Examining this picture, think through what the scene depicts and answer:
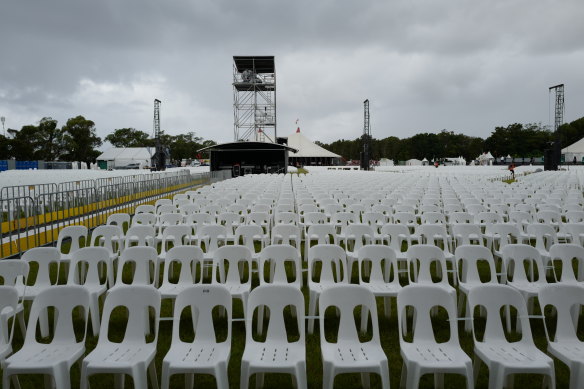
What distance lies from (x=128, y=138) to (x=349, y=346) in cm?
9686

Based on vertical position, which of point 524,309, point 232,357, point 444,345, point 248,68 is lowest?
point 232,357

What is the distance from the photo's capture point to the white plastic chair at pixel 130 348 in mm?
3037

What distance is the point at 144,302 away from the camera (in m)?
3.50

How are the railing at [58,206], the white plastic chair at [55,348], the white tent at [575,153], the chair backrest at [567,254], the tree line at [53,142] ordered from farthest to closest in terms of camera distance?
1. the white tent at [575,153]
2. the tree line at [53,142]
3. the railing at [58,206]
4. the chair backrest at [567,254]
5. the white plastic chair at [55,348]

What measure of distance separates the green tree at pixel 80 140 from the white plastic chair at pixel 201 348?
76.0m

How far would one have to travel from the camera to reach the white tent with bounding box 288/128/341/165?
284 feet

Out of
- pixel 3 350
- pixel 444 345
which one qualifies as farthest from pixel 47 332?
pixel 444 345

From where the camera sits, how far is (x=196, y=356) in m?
3.25

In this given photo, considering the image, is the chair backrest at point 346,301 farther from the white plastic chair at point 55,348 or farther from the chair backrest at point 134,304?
the white plastic chair at point 55,348

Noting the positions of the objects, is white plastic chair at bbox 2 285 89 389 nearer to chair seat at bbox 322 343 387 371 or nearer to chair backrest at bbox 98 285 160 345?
chair backrest at bbox 98 285 160 345

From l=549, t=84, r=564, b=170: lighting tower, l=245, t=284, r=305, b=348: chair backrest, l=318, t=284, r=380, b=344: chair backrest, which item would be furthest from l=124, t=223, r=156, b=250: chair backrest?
l=549, t=84, r=564, b=170: lighting tower

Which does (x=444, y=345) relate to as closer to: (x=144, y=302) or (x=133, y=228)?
(x=144, y=302)

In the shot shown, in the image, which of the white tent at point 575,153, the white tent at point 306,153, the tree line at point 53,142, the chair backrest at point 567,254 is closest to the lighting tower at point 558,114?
the white tent at point 575,153

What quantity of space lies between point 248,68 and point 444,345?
42535 millimetres
